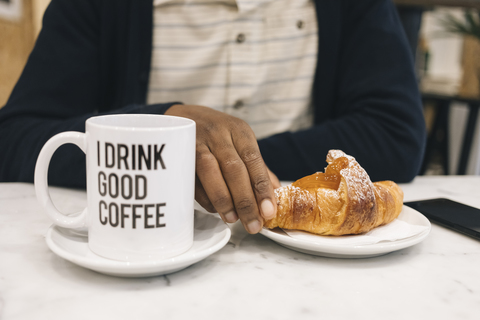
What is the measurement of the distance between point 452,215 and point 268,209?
1.18 feet

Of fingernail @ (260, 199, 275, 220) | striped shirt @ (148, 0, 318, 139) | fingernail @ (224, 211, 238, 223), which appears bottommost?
fingernail @ (224, 211, 238, 223)

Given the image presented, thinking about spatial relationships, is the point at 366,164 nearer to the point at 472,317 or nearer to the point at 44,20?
the point at 472,317

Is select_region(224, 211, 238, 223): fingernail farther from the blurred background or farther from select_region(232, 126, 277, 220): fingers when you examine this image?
the blurred background

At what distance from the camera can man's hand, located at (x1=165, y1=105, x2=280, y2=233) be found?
51 cm

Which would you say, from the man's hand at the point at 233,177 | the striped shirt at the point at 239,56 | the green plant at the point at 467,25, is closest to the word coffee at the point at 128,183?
the man's hand at the point at 233,177

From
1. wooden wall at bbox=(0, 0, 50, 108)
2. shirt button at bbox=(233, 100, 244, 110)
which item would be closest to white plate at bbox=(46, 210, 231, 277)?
shirt button at bbox=(233, 100, 244, 110)

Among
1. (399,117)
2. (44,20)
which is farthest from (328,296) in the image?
(44,20)

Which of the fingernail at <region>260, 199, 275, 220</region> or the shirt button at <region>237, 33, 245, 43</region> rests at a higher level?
the shirt button at <region>237, 33, 245, 43</region>

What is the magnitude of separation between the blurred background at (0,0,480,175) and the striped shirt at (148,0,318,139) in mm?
1346

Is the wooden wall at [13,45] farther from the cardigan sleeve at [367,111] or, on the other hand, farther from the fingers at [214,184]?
the fingers at [214,184]

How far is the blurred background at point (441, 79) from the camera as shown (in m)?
2.36

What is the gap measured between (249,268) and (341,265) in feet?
0.37

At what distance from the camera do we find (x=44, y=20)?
3.58ft

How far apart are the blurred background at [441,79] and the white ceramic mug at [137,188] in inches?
85.6
